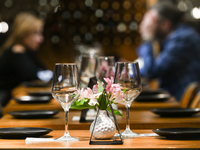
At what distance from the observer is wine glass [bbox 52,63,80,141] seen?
A: 44.3 inches

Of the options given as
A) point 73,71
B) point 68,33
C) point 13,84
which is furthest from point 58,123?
point 68,33

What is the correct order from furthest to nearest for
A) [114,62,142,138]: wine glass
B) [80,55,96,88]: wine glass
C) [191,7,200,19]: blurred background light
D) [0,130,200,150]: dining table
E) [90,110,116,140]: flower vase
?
[191,7,200,19]: blurred background light
[80,55,96,88]: wine glass
[114,62,142,138]: wine glass
[90,110,116,140]: flower vase
[0,130,200,150]: dining table

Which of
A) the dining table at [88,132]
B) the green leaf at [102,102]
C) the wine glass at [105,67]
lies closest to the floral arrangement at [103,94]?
the green leaf at [102,102]

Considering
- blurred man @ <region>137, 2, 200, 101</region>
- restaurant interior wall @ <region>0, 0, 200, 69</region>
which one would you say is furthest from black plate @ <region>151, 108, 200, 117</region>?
restaurant interior wall @ <region>0, 0, 200, 69</region>

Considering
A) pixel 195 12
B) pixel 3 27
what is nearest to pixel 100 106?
pixel 195 12

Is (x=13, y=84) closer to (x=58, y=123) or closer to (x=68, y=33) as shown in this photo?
(x=68, y=33)

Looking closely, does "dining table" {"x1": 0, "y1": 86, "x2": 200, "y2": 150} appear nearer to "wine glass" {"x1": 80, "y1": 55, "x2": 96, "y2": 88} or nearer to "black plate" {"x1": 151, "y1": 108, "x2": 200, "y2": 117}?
"black plate" {"x1": 151, "y1": 108, "x2": 200, "y2": 117}

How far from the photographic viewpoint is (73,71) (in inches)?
45.1

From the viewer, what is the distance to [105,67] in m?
1.65

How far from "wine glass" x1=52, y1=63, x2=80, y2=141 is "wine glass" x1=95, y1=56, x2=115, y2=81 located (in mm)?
489

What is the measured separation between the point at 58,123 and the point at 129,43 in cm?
654

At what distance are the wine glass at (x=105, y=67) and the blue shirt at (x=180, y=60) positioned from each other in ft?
6.60

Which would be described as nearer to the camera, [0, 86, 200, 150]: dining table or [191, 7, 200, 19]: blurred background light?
[0, 86, 200, 150]: dining table

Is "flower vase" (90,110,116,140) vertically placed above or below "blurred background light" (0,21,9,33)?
below
